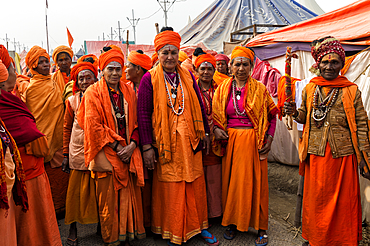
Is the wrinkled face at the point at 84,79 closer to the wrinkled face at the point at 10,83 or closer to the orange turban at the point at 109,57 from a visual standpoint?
the orange turban at the point at 109,57

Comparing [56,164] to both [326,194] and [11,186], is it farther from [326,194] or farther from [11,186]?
[326,194]

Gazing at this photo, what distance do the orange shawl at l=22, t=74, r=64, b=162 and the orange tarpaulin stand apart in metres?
4.75

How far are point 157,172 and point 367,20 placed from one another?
4153 millimetres

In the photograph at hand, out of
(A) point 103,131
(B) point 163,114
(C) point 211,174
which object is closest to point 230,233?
(C) point 211,174

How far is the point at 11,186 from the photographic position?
2146mm

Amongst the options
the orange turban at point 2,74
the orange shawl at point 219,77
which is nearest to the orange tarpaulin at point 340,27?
the orange shawl at point 219,77

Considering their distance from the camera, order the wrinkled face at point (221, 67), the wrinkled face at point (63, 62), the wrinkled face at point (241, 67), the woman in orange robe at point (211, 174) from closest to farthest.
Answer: the wrinkled face at point (241, 67), the woman in orange robe at point (211, 174), the wrinkled face at point (63, 62), the wrinkled face at point (221, 67)

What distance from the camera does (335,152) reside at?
117 inches

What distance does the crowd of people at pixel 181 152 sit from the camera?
9.68 ft

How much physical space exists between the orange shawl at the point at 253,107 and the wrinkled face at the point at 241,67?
A: 0.11m

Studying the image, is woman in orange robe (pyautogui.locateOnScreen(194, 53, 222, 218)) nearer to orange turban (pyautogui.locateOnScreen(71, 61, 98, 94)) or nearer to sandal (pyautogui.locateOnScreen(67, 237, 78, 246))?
orange turban (pyautogui.locateOnScreen(71, 61, 98, 94))

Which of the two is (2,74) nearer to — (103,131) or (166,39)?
(103,131)

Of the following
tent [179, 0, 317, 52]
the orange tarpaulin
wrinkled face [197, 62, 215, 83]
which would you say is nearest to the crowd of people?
wrinkled face [197, 62, 215, 83]

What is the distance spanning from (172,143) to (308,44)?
383cm
